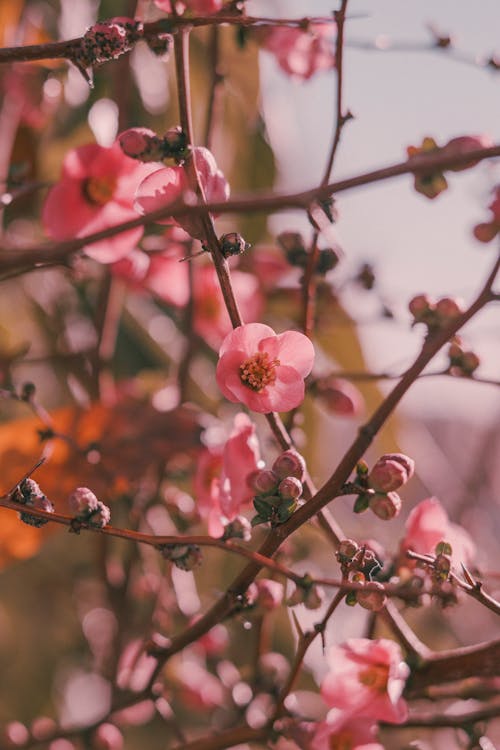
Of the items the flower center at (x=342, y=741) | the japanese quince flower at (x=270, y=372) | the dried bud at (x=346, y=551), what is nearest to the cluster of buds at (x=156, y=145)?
the japanese quince flower at (x=270, y=372)

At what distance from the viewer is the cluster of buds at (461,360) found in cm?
51

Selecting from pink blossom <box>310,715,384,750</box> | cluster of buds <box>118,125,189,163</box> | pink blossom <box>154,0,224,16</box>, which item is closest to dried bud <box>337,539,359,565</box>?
pink blossom <box>310,715,384,750</box>

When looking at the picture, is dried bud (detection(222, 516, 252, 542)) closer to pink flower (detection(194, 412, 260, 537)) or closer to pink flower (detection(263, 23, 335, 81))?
pink flower (detection(194, 412, 260, 537))

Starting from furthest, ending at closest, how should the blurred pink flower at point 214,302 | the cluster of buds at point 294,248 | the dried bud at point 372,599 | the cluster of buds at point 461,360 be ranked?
the blurred pink flower at point 214,302 < the cluster of buds at point 294,248 < the cluster of buds at point 461,360 < the dried bud at point 372,599

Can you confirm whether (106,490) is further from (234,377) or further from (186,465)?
(234,377)

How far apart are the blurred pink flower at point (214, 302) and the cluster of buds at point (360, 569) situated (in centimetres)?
41

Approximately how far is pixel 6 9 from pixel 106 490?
1.72 ft

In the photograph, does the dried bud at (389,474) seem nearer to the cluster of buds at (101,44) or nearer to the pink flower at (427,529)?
the pink flower at (427,529)

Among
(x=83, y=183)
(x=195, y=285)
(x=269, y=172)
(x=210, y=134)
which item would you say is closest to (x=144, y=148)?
(x=83, y=183)

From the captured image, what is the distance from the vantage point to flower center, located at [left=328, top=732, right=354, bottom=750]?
0.48 m

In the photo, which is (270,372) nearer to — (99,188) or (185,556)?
(185,556)

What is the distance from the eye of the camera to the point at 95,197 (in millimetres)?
591

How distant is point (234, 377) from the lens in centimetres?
46

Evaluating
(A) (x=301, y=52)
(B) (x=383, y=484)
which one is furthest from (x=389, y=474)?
(A) (x=301, y=52)
